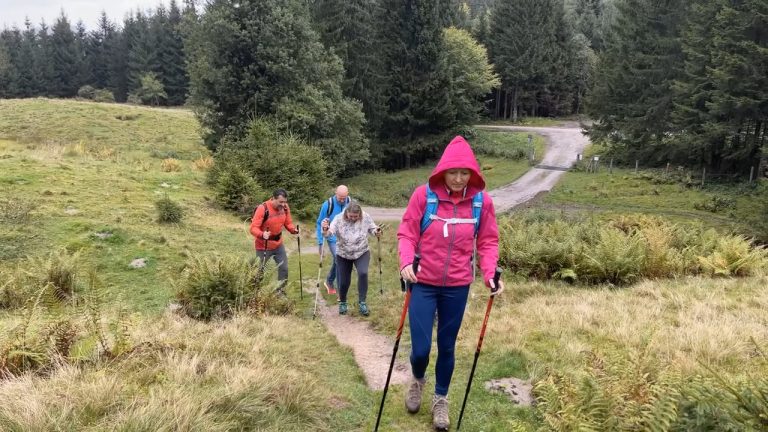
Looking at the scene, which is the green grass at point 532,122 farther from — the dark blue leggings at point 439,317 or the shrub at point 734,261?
the dark blue leggings at point 439,317

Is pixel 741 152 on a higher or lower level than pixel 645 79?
lower

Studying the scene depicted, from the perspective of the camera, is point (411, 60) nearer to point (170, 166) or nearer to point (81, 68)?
point (170, 166)

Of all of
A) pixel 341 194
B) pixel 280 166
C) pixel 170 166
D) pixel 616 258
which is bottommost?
pixel 616 258

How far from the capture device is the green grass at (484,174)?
32.2 m

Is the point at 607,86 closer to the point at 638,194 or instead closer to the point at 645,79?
the point at 645,79

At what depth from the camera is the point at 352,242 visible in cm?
897

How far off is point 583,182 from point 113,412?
33.4m

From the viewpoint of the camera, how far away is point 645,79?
1439 inches

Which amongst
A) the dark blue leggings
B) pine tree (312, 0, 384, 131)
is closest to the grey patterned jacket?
the dark blue leggings

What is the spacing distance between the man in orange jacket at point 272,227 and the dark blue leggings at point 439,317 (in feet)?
16.4

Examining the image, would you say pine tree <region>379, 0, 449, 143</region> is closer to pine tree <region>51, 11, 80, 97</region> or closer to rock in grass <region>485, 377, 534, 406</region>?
rock in grass <region>485, 377, 534, 406</region>

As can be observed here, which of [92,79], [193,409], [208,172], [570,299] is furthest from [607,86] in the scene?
[92,79]

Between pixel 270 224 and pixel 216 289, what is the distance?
199 centimetres

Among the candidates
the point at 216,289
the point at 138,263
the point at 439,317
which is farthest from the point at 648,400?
the point at 138,263
